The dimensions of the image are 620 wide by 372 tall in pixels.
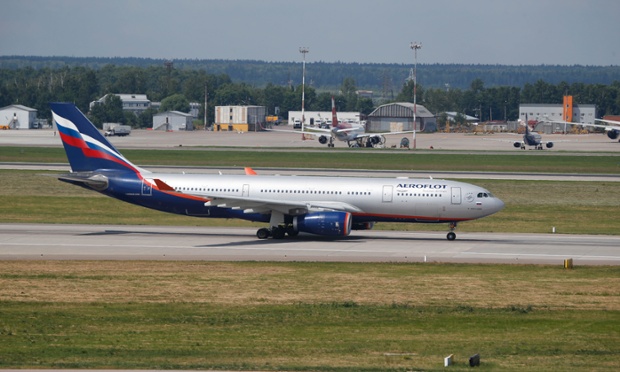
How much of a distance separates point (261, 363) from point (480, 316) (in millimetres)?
10282

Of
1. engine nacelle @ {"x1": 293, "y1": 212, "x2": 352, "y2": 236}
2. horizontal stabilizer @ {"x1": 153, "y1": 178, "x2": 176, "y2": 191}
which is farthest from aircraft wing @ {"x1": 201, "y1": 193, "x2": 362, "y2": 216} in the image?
horizontal stabilizer @ {"x1": 153, "y1": 178, "x2": 176, "y2": 191}

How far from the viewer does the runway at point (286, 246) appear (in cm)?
4466

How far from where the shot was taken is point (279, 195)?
52.6 metres

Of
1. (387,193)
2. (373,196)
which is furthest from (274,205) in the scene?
(387,193)

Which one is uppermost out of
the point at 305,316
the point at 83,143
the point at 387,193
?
the point at 83,143

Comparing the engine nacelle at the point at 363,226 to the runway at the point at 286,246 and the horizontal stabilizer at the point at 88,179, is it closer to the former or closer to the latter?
the runway at the point at 286,246

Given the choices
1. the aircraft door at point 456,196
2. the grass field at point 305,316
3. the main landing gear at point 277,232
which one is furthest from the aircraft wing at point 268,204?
the grass field at point 305,316

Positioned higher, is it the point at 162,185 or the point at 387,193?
the point at 162,185

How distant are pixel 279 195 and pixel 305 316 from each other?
70.0ft

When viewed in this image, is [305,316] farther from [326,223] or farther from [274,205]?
[274,205]

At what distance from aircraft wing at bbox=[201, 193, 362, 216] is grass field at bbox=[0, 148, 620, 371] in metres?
8.03

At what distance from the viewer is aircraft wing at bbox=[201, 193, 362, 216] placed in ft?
164

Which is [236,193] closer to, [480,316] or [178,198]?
[178,198]

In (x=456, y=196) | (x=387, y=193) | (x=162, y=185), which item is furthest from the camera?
(x=387, y=193)
